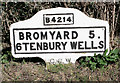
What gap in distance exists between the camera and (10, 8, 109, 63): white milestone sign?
13.7 ft

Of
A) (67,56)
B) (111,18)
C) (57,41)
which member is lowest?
(67,56)

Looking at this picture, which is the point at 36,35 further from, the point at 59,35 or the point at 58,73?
the point at 58,73

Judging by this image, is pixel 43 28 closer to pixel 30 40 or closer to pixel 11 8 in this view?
pixel 30 40

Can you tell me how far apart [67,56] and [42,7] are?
4.06 ft

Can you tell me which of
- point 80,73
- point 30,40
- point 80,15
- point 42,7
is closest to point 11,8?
point 42,7

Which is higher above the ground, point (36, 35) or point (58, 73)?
point (36, 35)

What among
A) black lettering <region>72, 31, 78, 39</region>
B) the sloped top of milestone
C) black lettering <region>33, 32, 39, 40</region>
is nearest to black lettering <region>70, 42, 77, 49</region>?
black lettering <region>72, 31, 78, 39</region>

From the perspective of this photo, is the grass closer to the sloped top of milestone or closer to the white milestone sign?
the white milestone sign

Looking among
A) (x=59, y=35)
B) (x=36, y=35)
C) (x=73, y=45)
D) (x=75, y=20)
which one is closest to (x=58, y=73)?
(x=73, y=45)

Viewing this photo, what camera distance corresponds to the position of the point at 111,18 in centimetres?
493

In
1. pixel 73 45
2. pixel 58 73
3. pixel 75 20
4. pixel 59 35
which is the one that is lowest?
pixel 58 73

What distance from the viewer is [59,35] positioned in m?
4.22

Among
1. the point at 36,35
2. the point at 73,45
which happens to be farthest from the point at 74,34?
the point at 36,35

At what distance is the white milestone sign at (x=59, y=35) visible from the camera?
4.18 meters
